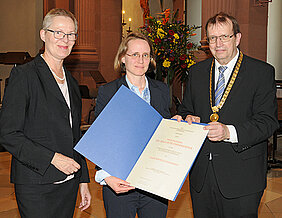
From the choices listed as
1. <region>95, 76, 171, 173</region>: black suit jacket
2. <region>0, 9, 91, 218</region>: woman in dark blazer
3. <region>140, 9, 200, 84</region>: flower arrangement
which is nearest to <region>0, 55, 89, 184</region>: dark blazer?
Answer: <region>0, 9, 91, 218</region>: woman in dark blazer

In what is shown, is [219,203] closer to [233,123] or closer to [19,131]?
[233,123]

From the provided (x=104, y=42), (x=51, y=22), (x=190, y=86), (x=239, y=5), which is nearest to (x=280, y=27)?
(x=104, y=42)

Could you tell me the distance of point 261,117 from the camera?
80.6 inches

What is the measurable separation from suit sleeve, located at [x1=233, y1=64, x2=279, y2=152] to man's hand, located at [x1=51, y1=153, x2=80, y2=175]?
94cm

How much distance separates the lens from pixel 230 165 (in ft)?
7.02

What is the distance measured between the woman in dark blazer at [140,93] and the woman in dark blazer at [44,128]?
22 cm

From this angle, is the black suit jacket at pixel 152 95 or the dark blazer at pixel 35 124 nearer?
the dark blazer at pixel 35 124

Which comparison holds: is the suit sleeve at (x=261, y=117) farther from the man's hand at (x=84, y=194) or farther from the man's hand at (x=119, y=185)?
the man's hand at (x=84, y=194)

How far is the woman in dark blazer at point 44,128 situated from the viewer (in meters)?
1.79

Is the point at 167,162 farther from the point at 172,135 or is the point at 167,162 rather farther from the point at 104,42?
the point at 104,42

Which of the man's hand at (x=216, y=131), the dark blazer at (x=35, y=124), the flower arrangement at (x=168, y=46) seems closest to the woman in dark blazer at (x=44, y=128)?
the dark blazer at (x=35, y=124)

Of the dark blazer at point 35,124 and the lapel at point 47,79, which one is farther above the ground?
the lapel at point 47,79

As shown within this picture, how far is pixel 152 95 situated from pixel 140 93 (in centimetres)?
8

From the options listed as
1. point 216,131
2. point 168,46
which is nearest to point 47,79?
point 216,131
